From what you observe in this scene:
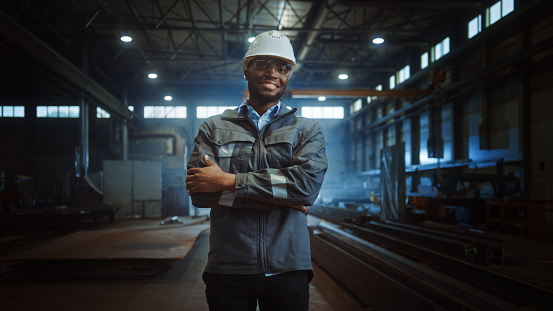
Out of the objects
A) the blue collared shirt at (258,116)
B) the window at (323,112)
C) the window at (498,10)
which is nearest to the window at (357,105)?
the window at (323,112)

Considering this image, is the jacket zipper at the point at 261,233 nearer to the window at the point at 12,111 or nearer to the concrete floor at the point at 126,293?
the concrete floor at the point at 126,293

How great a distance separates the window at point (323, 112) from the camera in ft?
72.0

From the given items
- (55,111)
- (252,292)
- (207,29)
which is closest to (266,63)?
(252,292)

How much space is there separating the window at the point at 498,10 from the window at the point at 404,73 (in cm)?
512

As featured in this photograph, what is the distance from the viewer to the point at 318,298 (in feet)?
13.2

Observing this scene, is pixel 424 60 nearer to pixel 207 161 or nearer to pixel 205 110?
pixel 205 110

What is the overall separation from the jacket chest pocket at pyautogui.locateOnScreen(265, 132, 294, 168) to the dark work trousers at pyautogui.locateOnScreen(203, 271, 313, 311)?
Answer: 467mm

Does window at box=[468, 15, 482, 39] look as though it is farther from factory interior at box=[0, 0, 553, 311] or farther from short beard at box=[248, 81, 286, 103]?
short beard at box=[248, 81, 286, 103]

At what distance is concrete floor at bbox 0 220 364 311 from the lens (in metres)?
3.82

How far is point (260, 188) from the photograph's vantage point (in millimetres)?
1347

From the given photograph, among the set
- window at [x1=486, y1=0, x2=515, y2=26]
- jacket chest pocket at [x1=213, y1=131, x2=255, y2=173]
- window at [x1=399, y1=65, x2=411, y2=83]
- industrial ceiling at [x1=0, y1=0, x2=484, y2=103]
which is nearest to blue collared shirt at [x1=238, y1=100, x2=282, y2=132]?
jacket chest pocket at [x1=213, y1=131, x2=255, y2=173]

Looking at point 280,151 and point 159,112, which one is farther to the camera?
point 159,112

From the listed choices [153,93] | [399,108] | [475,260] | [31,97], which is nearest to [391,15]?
[399,108]

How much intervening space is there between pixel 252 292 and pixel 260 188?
16.2 inches
